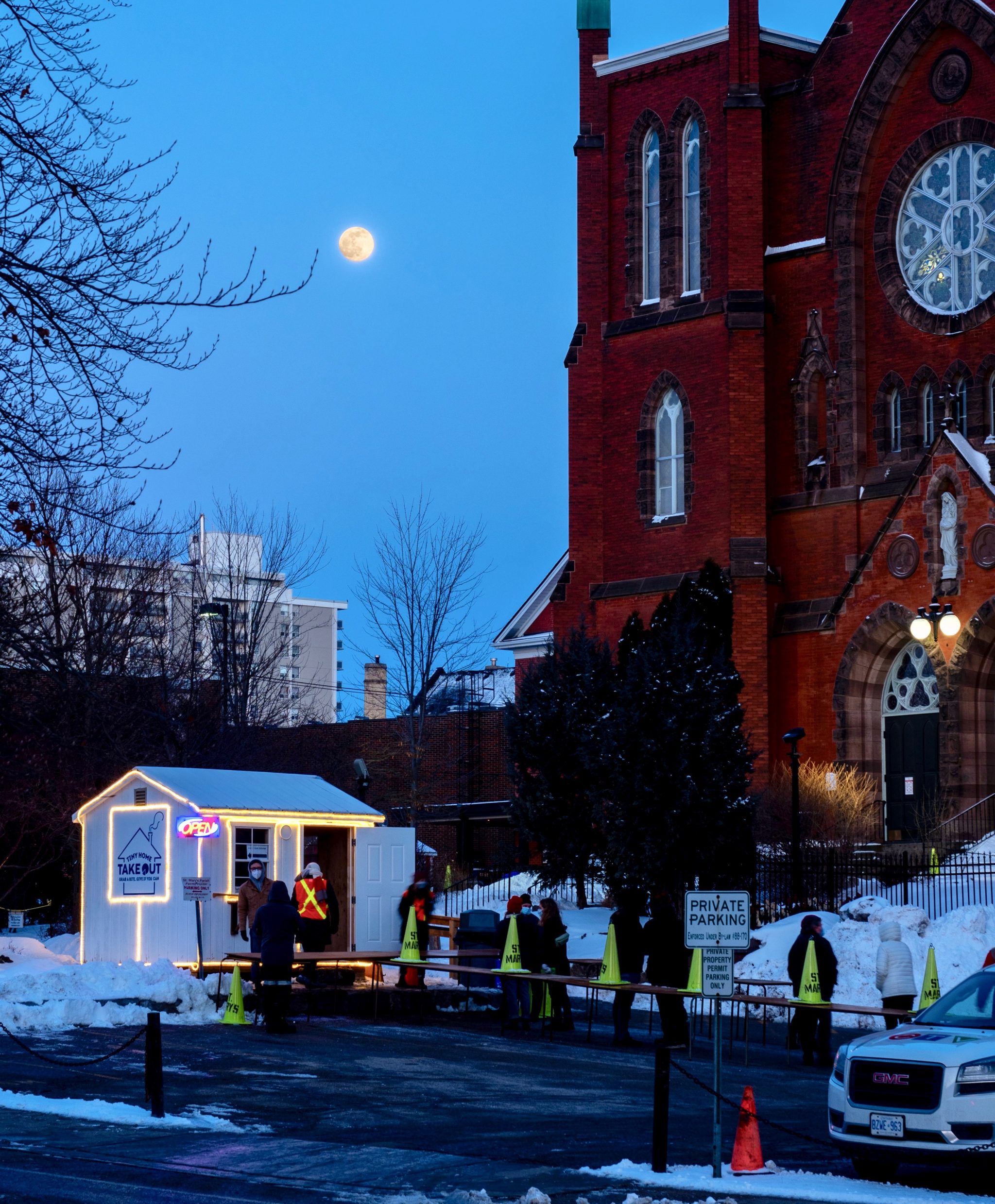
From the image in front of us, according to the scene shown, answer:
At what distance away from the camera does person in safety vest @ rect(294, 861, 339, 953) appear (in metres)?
24.3

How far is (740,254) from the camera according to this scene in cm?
4075

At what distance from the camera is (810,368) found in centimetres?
4062

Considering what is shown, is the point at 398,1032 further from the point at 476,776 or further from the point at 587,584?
the point at 476,776

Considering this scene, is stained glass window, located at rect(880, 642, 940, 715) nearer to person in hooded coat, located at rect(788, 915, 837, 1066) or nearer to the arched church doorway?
the arched church doorway

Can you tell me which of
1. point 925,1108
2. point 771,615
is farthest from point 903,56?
point 925,1108

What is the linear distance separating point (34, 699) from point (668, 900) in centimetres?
2142

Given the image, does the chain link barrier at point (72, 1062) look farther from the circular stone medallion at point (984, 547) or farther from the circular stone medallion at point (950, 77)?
the circular stone medallion at point (950, 77)

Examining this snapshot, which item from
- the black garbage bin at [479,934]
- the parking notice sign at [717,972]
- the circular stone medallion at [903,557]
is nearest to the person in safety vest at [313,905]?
the black garbage bin at [479,934]

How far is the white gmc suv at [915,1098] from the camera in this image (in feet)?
39.9

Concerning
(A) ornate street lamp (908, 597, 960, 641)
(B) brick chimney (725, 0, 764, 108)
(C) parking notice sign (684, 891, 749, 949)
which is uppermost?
(B) brick chimney (725, 0, 764, 108)

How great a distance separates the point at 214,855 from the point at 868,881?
11.9m

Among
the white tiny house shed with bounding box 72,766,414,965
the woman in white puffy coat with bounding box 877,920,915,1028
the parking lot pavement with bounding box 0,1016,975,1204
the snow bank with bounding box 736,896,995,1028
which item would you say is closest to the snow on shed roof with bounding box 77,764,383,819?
the white tiny house shed with bounding box 72,766,414,965

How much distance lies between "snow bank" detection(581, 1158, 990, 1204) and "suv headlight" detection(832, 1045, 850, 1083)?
2.19 feet

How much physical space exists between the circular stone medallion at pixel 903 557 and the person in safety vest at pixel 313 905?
54.0 ft
